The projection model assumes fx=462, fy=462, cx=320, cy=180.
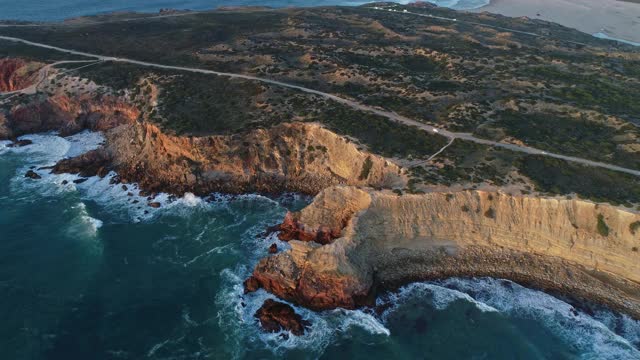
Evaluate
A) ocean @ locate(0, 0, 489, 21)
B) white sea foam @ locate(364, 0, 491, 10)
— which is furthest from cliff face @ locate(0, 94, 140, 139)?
white sea foam @ locate(364, 0, 491, 10)

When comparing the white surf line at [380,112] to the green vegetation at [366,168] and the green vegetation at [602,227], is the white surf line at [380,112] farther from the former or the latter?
the green vegetation at [366,168]

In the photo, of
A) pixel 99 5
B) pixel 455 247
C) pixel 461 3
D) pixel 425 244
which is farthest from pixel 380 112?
pixel 461 3

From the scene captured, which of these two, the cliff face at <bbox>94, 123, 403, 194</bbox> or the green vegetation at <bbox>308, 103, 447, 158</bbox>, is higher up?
the green vegetation at <bbox>308, 103, 447, 158</bbox>

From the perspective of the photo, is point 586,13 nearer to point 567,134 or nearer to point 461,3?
point 461,3

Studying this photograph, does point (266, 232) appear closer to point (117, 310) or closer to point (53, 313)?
point (117, 310)

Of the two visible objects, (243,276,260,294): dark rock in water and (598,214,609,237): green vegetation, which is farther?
(598,214,609,237): green vegetation

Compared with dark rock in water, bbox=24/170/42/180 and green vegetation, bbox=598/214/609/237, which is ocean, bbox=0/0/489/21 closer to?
dark rock in water, bbox=24/170/42/180

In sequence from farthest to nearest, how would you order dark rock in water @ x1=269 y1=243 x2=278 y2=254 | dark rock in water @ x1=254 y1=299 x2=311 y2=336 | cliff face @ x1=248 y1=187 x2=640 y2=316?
dark rock in water @ x1=269 y1=243 x2=278 y2=254, cliff face @ x1=248 y1=187 x2=640 y2=316, dark rock in water @ x1=254 y1=299 x2=311 y2=336
